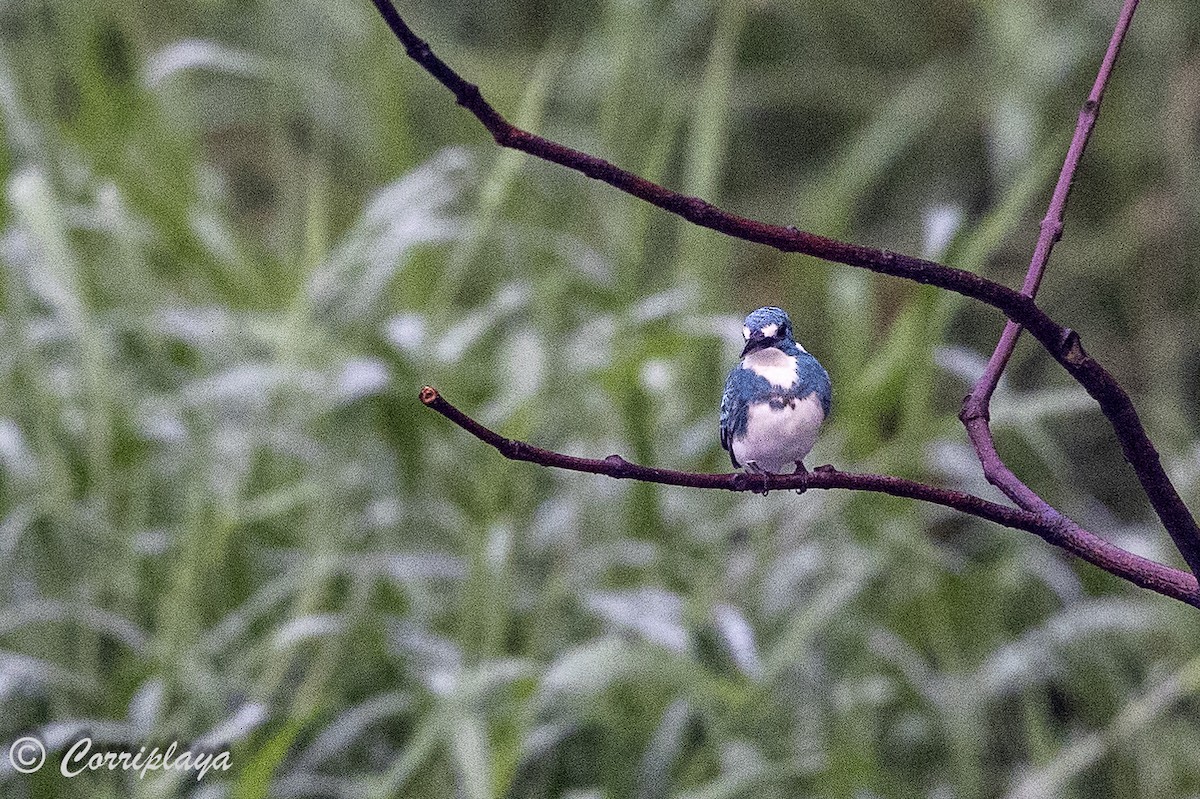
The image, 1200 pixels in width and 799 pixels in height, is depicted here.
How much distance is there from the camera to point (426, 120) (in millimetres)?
2143

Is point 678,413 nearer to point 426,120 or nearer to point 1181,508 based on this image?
point 426,120

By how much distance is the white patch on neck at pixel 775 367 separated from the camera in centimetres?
35

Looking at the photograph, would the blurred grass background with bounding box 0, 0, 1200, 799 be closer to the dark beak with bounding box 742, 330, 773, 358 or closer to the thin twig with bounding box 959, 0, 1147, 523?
the thin twig with bounding box 959, 0, 1147, 523

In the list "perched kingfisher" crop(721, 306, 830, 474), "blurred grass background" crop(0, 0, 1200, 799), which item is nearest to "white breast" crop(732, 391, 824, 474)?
"perched kingfisher" crop(721, 306, 830, 474)

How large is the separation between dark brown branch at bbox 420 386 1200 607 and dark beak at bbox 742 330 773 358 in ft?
0.11

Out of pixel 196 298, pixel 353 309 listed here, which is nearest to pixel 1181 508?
pixel 353 309

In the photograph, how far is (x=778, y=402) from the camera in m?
0.35

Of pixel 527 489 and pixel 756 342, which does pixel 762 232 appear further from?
pixel 527 489

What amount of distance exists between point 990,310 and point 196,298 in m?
1.06

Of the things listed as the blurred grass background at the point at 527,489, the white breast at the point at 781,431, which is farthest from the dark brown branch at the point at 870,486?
the blurred grass background at the point at 527,489

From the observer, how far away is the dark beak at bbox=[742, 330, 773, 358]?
0.33 meters

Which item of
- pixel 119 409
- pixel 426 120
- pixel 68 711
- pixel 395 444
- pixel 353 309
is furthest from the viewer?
pixel 426 120

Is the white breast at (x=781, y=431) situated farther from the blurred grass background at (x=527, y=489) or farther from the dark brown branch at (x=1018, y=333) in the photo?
the blurred grass background at (x=527, y=489)

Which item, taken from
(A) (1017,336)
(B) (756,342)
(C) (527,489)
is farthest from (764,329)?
(C) (527,489)
